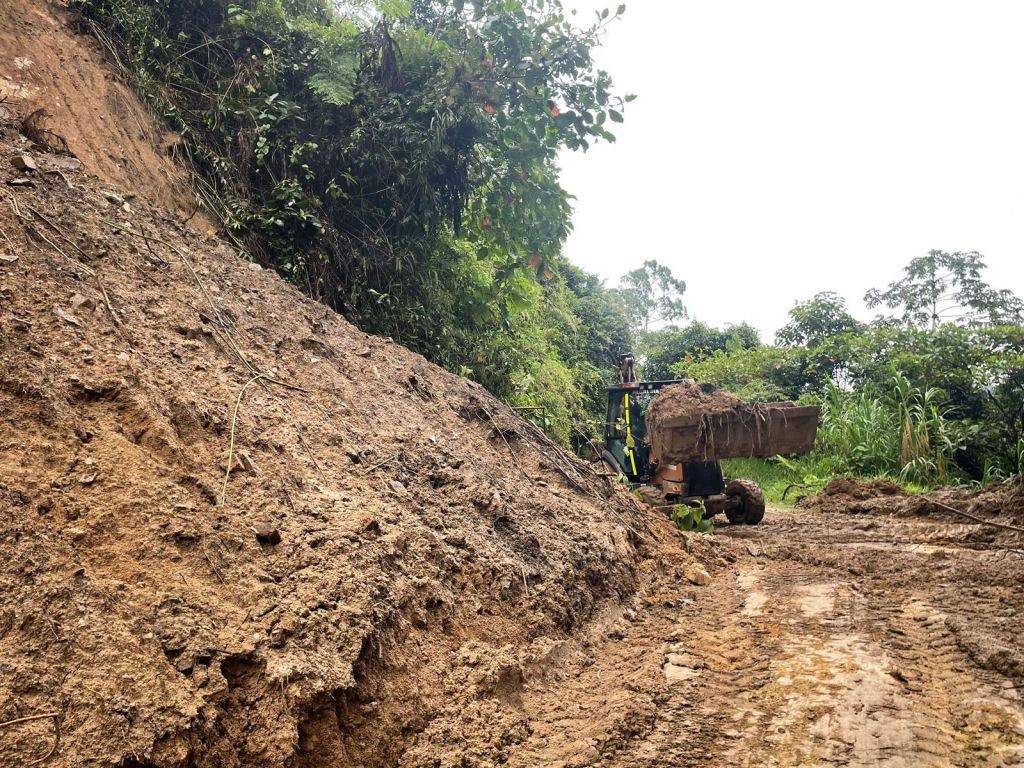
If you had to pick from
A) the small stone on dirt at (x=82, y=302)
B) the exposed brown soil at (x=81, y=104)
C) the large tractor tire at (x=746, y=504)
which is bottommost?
the large tractor tire at (x=746, y=504)

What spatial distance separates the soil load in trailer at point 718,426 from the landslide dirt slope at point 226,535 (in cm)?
370

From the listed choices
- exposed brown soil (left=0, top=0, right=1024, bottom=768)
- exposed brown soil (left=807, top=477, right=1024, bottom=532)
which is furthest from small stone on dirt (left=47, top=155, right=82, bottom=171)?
exposed brown soil (left=807, top=477, right=1024, bottom=532)

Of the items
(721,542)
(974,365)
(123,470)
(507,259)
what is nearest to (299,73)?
(507,259)

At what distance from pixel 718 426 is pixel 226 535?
6.90m

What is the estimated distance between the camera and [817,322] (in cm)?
2209

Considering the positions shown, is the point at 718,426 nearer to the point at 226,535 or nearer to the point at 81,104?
the point at 226,535

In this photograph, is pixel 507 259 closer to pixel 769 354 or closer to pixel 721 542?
pixel 721 542

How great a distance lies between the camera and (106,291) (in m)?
3.68

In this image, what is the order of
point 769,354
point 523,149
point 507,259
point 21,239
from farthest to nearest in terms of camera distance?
point 769,354, point 507,259, point 523,149, point 21,239

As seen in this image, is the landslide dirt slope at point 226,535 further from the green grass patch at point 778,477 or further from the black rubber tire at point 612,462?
the green grass patch at point 778,477

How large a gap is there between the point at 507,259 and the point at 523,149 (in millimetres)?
1353

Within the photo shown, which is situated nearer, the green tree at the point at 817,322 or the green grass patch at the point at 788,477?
the green grass patch at the point at 788,477

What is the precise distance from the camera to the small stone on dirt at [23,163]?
13.5ft

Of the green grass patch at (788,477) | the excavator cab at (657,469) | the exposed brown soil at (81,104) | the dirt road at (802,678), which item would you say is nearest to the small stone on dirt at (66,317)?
the exposed brown soil at (81,104)
